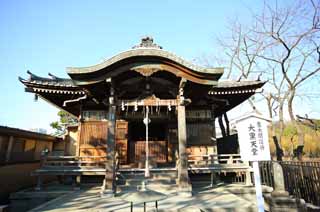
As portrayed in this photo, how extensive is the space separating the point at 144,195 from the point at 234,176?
26.1ft

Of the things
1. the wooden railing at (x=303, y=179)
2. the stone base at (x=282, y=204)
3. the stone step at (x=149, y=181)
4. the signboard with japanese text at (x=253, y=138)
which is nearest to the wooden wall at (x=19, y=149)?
the stone step at (x=149, y=181)

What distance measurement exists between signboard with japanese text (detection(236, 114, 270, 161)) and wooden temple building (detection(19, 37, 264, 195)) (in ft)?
10.1

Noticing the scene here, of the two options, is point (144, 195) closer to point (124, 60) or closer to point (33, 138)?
point (124, 60)

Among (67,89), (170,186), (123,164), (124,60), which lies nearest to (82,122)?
(67,89)

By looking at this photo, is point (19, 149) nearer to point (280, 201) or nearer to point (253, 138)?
point (253, 138)

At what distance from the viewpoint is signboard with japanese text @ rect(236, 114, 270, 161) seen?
4.30 metres

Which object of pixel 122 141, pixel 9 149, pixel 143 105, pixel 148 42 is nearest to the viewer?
pixel 143 105

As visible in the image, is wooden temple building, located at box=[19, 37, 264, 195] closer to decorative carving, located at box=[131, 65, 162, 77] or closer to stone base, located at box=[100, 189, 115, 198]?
decorative carving, located at box=[131, 65, 162, 77]

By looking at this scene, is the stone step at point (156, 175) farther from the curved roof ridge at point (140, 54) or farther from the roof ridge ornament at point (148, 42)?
the roof ridge ornament at point (148, 42)

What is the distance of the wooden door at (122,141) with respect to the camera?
1015 cm

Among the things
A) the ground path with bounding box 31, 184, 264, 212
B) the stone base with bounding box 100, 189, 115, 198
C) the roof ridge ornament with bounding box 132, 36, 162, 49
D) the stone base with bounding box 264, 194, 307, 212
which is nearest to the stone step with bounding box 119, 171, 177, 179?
the ground path with bounding box 31, 184, 264, 212

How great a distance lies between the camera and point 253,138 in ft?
14.4

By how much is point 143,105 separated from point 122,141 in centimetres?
331

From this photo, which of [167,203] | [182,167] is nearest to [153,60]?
[182,167]
